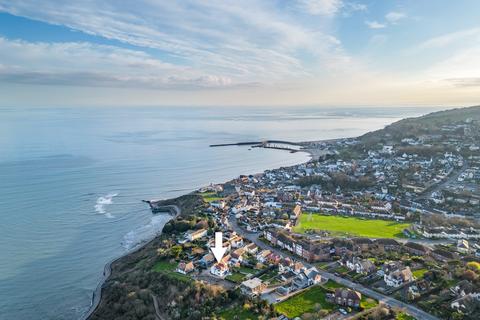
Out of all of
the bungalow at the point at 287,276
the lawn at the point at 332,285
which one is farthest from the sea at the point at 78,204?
the lawn at the point at 332,285

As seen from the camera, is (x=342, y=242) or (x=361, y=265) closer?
(x=361, y=265)

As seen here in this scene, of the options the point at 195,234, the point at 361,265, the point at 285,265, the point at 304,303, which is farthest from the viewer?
the point at 195,234

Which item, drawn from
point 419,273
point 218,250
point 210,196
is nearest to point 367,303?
point 419,273

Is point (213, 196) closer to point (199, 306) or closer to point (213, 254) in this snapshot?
point (213, 254)

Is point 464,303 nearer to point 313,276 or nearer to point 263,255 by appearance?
point 313,276

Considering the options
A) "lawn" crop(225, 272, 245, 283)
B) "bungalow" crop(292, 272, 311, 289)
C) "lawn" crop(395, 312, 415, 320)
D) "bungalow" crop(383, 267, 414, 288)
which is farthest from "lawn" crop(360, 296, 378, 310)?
"lawn" crop(225, 272, 245, 283)

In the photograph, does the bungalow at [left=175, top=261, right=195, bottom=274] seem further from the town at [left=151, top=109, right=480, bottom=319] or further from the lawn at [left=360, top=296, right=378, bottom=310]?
the lawn at [left=360, top=296, right=378, bottom=310]
